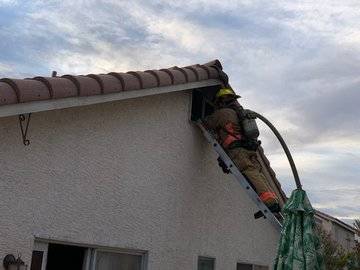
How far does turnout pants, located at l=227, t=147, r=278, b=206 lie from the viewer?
7.23 m

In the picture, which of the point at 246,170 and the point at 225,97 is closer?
the point at 246,170

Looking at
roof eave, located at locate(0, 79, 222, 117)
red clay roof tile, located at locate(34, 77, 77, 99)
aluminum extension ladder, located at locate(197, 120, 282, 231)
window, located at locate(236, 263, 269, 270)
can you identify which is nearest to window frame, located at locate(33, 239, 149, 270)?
roof eave, located at locate(0, 79, 222, 117)

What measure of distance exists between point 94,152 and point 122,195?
674mm

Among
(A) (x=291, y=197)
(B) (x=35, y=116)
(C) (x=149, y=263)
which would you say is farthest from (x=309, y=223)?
(B) (x=35, y=116)

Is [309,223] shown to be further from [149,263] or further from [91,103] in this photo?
[91,103]

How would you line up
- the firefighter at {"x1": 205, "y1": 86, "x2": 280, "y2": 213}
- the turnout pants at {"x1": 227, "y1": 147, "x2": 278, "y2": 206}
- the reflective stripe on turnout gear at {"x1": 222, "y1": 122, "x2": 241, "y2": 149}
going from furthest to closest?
the reflective stripe on turnout gear at {"x1": 222, "y1": 122, "x2": 241, "y2": 149} → the firefighter at {"x1": 205, "y1": 86, "x2": 280, "y2": 213} → the turnout pants at {"x1": 227, "y1": 147, "x2": 278, "y2": 206}

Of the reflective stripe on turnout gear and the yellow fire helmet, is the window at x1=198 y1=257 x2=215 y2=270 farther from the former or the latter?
the yellow fire helmet

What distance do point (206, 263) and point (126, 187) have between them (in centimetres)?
235

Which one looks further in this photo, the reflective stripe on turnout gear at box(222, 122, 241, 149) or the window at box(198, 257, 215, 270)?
the window at box(198, 257, 215, 270)

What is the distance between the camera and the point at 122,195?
20.8ft

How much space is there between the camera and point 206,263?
812cm

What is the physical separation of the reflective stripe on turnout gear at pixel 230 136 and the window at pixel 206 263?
1.69 metres

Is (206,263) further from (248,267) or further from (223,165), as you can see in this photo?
(223,165)

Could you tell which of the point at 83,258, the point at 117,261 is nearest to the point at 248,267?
the point at 117,261
